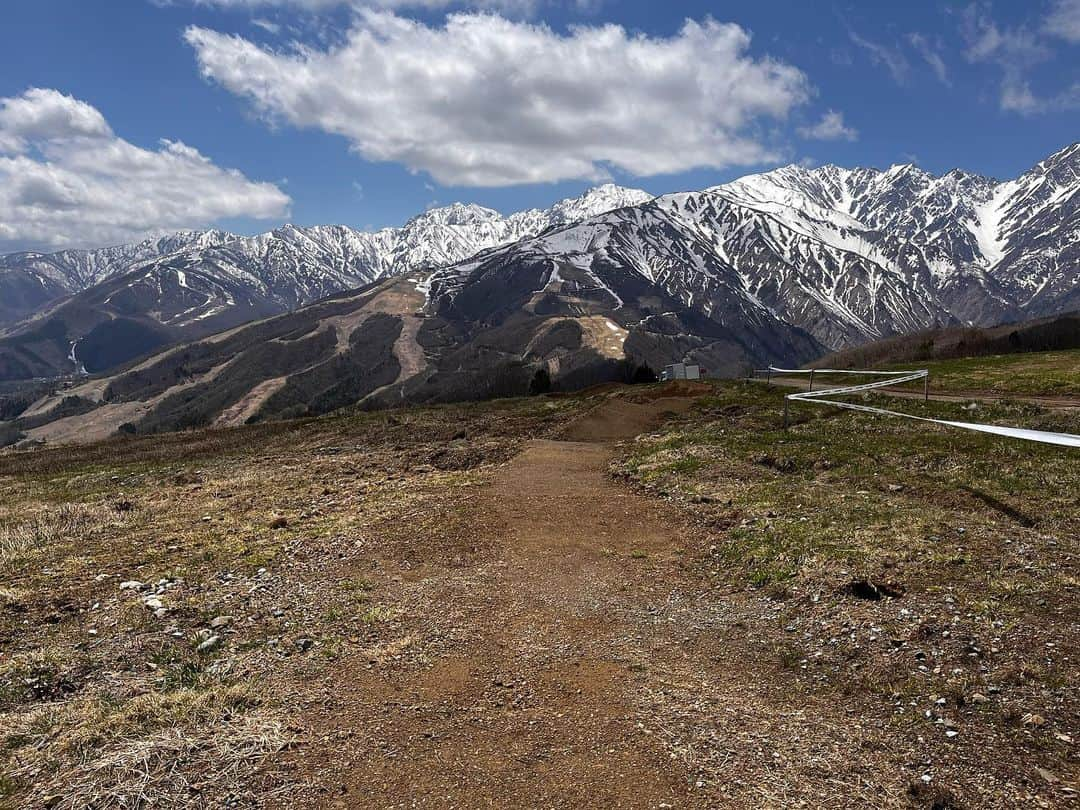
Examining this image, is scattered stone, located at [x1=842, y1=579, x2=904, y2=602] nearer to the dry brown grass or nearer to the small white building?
the dry brown grass

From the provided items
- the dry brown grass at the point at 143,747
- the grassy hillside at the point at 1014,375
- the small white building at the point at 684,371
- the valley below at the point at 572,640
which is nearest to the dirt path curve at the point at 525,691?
the valley below at the point at 572,640

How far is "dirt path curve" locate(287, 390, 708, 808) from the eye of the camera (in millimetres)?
7648

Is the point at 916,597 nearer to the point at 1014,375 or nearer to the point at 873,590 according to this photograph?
the point at 873,590

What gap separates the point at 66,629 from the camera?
12172 mm

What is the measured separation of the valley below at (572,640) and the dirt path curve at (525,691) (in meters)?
0.05

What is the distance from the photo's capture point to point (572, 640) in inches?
449

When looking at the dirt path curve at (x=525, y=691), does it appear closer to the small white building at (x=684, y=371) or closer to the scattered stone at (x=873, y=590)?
the scattered stone at (x=873, y=590)

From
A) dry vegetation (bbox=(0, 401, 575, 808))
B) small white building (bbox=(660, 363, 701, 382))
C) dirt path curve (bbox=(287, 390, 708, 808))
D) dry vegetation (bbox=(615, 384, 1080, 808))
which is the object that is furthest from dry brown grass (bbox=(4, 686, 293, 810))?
small white building (bbox=(660, 363, 701, 382))

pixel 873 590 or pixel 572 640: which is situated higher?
pixel 873 590

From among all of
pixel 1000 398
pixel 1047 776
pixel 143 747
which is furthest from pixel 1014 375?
pixel 143 747

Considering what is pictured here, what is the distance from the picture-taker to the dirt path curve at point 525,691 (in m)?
7.65

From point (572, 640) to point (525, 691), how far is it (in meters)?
1.91

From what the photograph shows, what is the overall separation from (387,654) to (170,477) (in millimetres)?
24652

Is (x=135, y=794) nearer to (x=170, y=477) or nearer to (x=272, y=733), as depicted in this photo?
(x=272, y=733)
